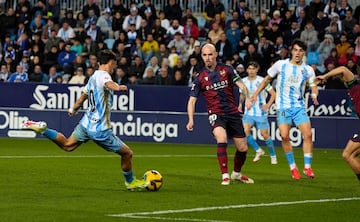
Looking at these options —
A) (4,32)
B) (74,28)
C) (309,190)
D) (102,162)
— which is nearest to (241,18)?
(74,28)

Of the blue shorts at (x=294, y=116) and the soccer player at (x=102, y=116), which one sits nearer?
the soccer player at (x=102, y=116)

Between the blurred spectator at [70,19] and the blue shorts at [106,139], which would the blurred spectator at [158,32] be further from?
the blue shorts at [106,139]

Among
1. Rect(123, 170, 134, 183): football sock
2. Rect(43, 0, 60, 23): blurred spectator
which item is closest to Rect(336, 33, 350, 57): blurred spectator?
Rect(43, 0, 60, 23): blurred spectator

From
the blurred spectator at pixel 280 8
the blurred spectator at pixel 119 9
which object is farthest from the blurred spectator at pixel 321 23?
the blurred spectator at pixel 119 9

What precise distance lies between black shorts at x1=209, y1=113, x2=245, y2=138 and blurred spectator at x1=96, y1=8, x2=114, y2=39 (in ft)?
60.2

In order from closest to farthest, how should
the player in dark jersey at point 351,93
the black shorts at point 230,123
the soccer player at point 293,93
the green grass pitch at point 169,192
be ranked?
the green grass pitch at point 169,192 → the player in dark jersey at point 351,93 → the black shorts at point 230,123 → the soccer player at point 293,93

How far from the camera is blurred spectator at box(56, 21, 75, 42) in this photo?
113ft

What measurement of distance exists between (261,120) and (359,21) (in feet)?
31.4

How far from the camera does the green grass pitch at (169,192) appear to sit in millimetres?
12516

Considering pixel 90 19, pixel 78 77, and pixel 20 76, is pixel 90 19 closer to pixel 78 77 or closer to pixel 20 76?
pixel 20 76

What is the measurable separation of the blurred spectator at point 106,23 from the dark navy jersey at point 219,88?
18.1 metres

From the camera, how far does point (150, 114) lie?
2875 cm

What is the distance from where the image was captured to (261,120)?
75.8ft

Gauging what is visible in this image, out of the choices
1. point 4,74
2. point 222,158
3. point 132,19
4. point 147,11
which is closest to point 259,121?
point 222,158
